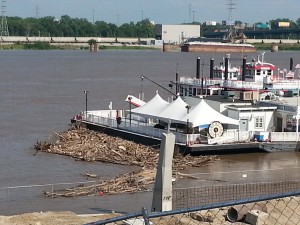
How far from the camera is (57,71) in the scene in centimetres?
9762

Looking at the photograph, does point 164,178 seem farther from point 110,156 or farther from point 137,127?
point 137,127

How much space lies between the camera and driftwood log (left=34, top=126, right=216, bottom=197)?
77.0ft

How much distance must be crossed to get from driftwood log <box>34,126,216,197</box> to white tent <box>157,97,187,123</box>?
1.73 metres

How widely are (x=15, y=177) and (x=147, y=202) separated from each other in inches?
276

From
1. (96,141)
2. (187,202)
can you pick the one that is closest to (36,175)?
(96,141)

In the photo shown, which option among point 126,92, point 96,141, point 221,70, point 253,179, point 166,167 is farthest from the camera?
point 126,92

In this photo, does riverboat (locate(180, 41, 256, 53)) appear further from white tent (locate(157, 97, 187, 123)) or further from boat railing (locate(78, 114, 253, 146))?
white tent (locate(157, 97, 187, 123))

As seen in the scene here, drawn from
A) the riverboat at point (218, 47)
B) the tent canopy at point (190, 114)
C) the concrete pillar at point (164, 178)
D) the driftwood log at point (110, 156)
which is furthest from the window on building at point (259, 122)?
the riverboat at point (218, 47)

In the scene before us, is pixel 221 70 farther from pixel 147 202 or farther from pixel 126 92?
pixel 147 202

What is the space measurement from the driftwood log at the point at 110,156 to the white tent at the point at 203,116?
177cm

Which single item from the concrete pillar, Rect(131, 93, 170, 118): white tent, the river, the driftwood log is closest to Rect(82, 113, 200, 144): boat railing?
Rect(131, 93, 170, 118): white tent

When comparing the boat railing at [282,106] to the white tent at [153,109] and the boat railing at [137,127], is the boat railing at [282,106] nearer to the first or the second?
the white tent at [153,109]

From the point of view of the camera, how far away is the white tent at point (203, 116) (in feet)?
103

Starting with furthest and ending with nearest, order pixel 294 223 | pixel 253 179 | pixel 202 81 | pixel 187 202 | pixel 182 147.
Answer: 1. pixel 202 81
2. pixel 182 147
3. pixel 253 179
4. pixel 187 202
5. pixel 294 223
